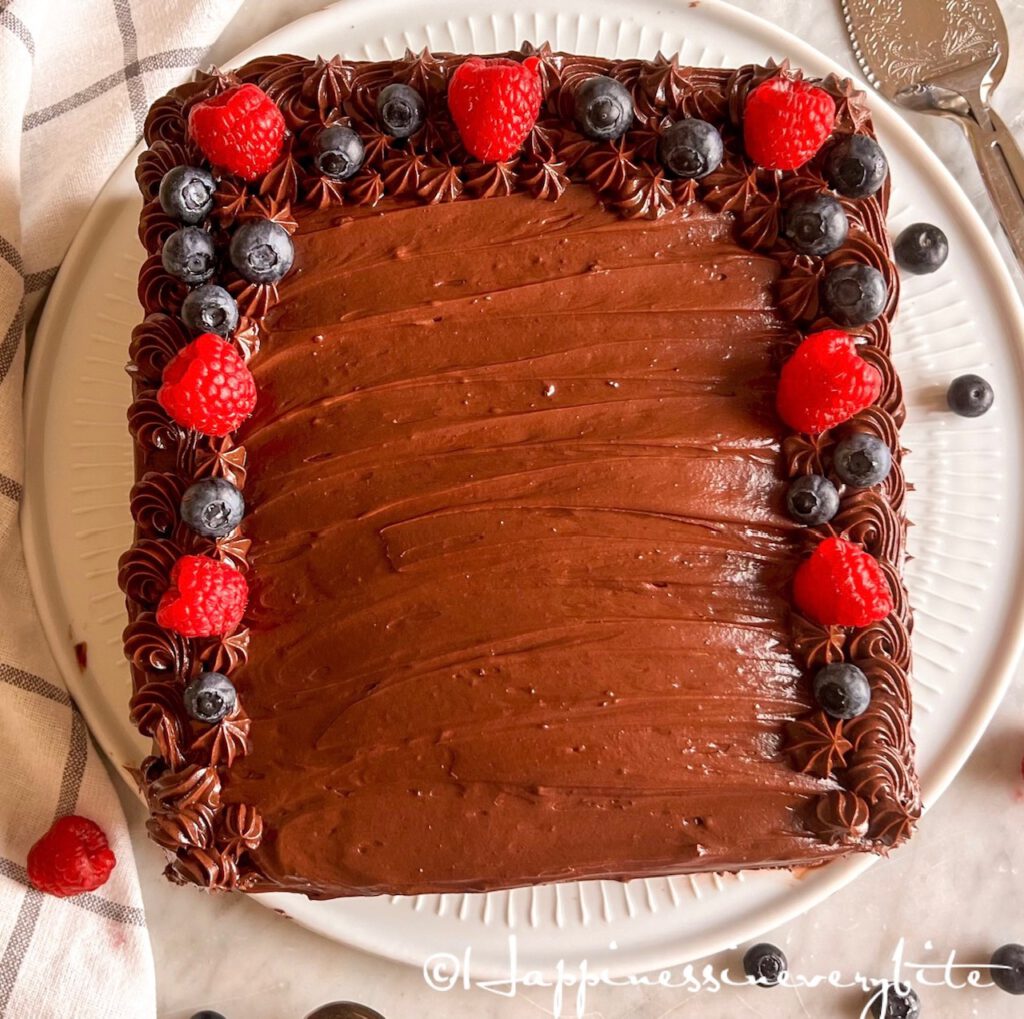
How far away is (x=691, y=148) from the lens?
197cm

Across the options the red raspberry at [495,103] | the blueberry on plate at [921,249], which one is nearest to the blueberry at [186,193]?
the red raspberry at [495,103]

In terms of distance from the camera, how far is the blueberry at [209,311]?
1952mm

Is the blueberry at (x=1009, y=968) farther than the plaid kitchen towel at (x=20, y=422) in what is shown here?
Yes

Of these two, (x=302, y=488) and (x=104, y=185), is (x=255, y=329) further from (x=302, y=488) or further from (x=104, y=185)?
(x=104, y=185)

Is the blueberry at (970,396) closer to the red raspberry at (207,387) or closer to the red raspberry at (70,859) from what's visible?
the red raspberry at (207,387)

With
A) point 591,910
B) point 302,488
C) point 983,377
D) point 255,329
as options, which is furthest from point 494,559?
point 983,377

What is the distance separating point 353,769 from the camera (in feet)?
6.37

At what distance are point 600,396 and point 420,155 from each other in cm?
62

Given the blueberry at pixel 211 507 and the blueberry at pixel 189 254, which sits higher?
the blueberry at pixel 189 254

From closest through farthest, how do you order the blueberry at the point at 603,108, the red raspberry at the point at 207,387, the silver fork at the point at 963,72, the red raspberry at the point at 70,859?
1. the red raspberry at the point at 207,387
2. the blueberry at the point at 603,108
3. the red raspberry at the point at 70,859
4. the silver fork at the point at 963,72

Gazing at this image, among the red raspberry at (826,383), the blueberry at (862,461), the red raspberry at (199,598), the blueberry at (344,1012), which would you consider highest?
the red raspberry at (826,383)

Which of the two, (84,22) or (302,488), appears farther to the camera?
(84,22)

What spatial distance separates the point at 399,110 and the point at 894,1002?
2.42m

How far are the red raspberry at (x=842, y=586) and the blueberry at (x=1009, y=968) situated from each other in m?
1.20
